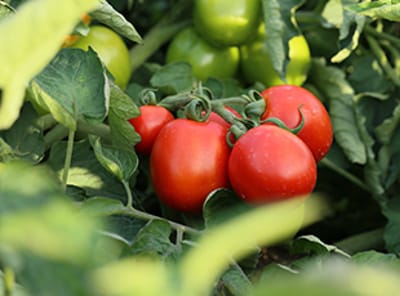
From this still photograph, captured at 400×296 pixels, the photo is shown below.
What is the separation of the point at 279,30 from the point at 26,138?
425 mm

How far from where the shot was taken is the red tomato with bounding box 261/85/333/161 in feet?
3.10

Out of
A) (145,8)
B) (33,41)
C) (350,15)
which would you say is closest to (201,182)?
(350,15)

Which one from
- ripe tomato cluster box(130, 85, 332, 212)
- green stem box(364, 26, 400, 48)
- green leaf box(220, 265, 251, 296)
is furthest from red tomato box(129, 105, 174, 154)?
green stem box(364, 26, 400, 48)

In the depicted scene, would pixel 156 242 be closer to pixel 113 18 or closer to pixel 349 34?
pixel 113 18

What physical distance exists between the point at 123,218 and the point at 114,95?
0.48ft

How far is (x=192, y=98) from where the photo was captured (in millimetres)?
942

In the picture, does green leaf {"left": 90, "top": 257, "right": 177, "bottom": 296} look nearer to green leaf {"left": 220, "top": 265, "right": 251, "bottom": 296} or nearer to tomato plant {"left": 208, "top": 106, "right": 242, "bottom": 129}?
green leaf {"left": 220, "top": 265, "right": 251, "bottom": 296}

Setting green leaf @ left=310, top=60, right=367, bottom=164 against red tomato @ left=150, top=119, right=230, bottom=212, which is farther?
green leaf @ left=310, top=60, right=367, bottom=164

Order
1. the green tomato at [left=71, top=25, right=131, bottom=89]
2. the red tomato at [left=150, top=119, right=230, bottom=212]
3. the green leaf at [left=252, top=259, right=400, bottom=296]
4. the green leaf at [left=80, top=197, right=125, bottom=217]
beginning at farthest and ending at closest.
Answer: the green tomato at [left=71, top=25, right=131, bottom=89]
the red tomato at [left=150, top=119, right=230, bottom=212]
the green leaf at [left=80, top=197, right=125, bottom=217]
the green leaf at [left=252, top=259, right=400, bottom=296]

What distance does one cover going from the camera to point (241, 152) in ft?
2.82

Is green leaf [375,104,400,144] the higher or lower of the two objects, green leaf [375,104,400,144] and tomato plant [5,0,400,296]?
the lower

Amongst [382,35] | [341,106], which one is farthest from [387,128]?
[382,35]

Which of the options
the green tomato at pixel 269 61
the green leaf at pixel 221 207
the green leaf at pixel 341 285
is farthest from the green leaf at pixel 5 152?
the green leaf at pixel 341 285

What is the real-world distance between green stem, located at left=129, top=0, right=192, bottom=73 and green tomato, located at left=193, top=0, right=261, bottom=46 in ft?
0.37
